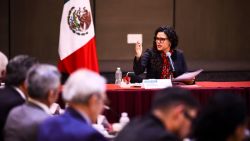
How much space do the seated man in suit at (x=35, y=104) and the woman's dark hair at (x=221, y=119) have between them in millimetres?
1155

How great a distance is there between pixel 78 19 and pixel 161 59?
107 centimetres

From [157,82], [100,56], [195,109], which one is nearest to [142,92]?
[157,82]

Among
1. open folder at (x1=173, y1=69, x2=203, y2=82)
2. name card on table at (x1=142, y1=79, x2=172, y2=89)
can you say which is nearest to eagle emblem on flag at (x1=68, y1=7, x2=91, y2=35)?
name card on table at (x1=142, y1=79, x2=172, y2=89)

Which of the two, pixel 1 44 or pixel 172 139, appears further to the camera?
pixel 1 44

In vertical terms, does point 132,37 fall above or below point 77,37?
below

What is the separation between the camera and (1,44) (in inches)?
376

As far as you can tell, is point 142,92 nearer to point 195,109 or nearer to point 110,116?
point 110,116

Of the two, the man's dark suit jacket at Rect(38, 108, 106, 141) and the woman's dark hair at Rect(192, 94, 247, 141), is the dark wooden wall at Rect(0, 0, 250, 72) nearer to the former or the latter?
the man's dark suit jacket at Rect(38, 108, 106, 141)

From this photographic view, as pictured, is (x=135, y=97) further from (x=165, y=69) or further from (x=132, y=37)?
(x=132, y=37)

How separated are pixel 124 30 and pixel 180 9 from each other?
1064 millimetres

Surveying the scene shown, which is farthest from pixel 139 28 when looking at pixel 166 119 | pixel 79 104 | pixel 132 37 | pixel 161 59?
pixel 166 119

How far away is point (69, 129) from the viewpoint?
2.92 meters

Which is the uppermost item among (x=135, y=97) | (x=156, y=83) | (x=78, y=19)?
(x=78, y=19)

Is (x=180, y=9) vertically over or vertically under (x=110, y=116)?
over
